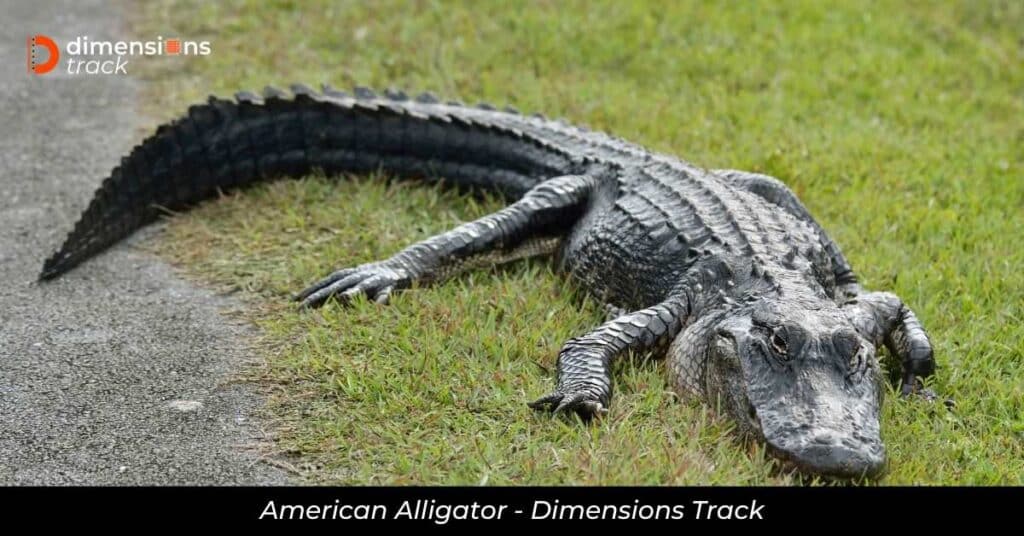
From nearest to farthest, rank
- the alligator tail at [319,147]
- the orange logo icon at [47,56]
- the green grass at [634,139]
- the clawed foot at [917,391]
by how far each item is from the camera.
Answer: the green grass at [634,139], the clawed foot at [917,391], the alligator tail at [319,147], the orange logo icon at [47,56]

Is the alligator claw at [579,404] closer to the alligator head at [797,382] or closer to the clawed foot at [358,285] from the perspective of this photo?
the alligator head at [797,382]

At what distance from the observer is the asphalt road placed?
3736 mm

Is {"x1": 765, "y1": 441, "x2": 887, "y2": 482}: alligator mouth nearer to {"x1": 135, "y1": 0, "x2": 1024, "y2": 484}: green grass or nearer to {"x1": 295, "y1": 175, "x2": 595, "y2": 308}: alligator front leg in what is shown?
{"x1": 135, "y1": 0, "x2": 1024, "y2": 484}: green grass

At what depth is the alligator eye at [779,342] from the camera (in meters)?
3.78

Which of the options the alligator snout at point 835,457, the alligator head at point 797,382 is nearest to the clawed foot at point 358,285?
the alligator head at point 797,382

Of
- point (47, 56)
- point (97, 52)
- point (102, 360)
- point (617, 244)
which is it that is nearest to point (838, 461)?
point (617, 244)

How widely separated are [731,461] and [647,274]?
50.3 inches

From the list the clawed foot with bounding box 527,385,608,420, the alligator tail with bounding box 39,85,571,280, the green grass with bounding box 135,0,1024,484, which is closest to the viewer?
the green grass with bounding box 135,0,1024,484

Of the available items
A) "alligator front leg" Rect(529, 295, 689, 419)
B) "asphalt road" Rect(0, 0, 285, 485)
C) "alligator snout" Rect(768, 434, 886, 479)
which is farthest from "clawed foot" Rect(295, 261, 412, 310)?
"alligator snout" Rect(768, 434, 886, 479)

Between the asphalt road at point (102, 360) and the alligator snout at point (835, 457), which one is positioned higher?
the alligator snout at point (835, 457)

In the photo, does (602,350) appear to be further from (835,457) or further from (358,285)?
(358,285)

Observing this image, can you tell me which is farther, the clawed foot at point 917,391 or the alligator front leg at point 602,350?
the clawed foot at point 917,391

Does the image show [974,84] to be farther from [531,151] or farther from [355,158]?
[355,158]
